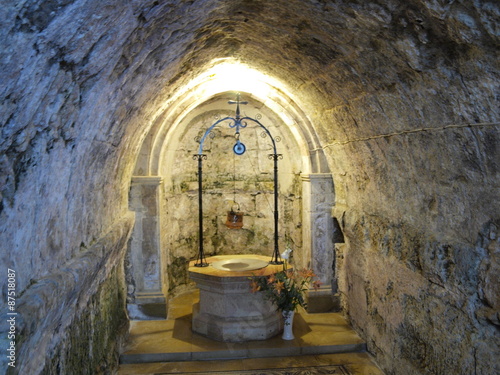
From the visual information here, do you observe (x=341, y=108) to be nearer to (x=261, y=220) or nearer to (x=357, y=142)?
(x=357, y=142)

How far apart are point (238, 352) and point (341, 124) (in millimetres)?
2567

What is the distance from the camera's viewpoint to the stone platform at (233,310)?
17.2 feet

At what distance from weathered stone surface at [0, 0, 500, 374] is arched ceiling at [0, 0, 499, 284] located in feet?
0.03

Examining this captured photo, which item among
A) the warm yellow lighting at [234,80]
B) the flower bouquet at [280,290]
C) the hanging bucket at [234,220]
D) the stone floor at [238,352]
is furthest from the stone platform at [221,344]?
the warm yellow lighting at [234,80]

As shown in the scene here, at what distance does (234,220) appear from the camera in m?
6.98

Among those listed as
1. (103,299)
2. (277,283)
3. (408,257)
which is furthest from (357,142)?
(103,299)

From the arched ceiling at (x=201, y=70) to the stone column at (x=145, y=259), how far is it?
1.36m

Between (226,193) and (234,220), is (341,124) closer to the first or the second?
(234,220)

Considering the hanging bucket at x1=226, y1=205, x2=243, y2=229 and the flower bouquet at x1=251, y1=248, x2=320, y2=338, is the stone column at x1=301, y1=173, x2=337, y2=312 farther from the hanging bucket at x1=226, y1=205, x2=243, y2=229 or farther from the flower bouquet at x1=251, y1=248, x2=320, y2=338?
the hanging bucket at x1=226, y1=205, x2=243, y2=229

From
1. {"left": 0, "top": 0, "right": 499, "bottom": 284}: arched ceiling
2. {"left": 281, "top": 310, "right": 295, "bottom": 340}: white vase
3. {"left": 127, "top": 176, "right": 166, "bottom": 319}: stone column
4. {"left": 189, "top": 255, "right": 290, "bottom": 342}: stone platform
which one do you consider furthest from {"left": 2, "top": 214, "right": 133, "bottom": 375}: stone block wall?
{"left": 281, "top": 310, "right": 295, "bottom": 340}: white vase

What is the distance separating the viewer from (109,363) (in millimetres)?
4207

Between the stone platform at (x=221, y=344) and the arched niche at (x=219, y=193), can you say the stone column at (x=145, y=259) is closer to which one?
the arched niche at (x=219, y=193)

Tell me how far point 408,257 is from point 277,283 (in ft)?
5.27

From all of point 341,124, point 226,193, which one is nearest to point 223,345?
point 341,124
